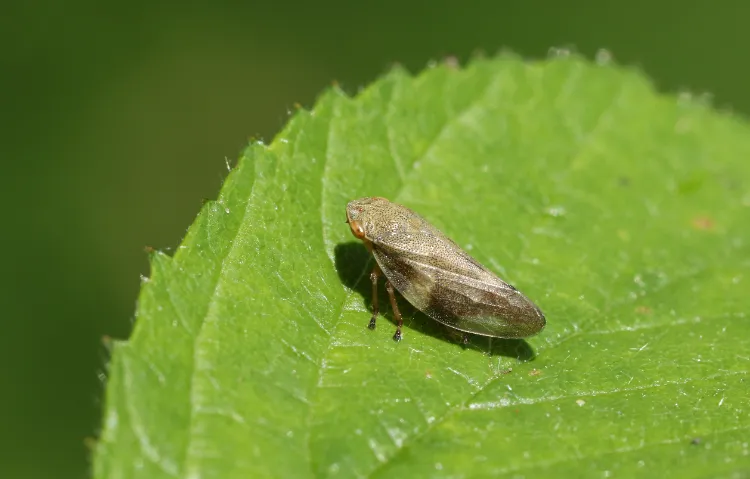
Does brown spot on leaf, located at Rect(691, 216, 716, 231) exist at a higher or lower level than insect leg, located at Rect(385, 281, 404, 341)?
higher

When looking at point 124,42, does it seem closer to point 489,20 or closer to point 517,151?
point 489,20

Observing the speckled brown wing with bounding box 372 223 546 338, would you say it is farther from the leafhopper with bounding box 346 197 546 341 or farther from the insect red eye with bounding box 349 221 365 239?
the insect red eye with bounding box 349 221 365 239

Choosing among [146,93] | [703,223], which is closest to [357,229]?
[703,223]

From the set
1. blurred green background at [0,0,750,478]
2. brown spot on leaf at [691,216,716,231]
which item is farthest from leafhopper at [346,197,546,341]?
blurred green background at [0,0,750,478]

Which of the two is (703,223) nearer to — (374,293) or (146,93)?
(374,293)

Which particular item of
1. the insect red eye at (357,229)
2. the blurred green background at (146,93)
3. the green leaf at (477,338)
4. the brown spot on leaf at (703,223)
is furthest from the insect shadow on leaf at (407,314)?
the blurred green background at (146,93)

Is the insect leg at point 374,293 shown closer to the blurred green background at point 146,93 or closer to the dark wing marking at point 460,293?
the dark wing marking at point 460,293
